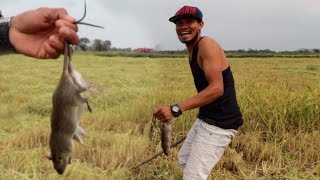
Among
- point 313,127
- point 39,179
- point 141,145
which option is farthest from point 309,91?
point 39,179

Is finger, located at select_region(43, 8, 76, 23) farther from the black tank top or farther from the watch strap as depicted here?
the black tank top

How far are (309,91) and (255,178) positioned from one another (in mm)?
2445

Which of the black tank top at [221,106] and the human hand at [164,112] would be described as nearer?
the human hand at [164,112]

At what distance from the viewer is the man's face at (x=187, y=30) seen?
4.36 m

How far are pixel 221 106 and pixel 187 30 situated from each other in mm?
669

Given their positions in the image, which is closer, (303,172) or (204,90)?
(204,90)

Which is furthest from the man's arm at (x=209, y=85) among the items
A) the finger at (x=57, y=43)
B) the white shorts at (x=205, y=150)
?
the finger at (x=57, y=43)

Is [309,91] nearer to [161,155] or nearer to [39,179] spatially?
[161,155]

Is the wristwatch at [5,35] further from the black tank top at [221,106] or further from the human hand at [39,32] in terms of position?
the black tank top at [221,106]

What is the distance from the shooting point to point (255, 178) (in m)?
5.55

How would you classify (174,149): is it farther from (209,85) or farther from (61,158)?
(61,158)

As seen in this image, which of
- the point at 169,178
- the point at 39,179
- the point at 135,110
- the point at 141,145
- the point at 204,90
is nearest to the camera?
the point at 204,90

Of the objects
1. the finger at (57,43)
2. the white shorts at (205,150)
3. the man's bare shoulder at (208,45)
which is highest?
the finger at (57,43)

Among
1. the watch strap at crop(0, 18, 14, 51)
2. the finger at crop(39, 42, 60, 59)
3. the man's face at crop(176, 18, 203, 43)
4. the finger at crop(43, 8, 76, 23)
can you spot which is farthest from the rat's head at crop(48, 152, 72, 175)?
the man's face at crop(176, 18, 203, 43)
